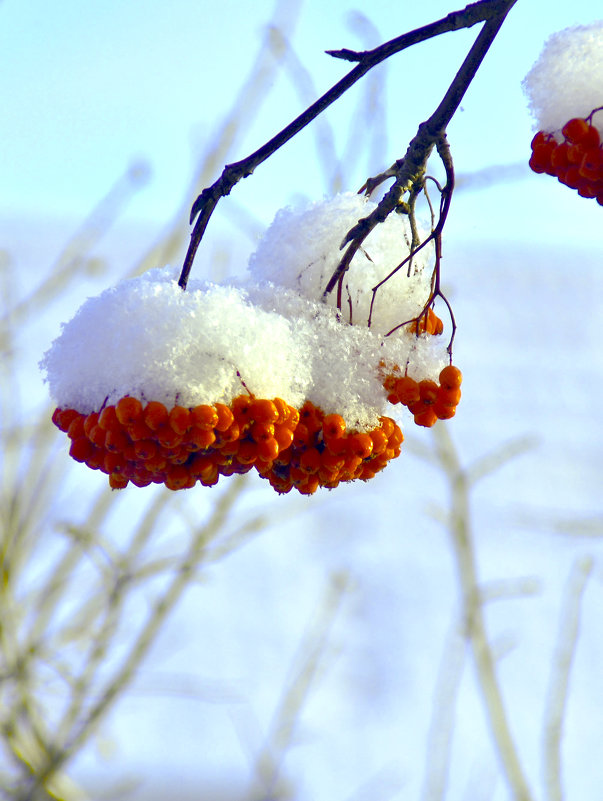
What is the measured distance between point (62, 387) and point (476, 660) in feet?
6.35

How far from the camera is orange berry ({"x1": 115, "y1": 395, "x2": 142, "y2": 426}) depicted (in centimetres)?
92

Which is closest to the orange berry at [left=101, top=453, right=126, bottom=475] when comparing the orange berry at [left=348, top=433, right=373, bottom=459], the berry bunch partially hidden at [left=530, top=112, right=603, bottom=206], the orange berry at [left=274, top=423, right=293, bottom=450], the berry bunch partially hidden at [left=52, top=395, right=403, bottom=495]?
the berry bunch partially hidden at [left=52, top=395, right=403, bottom=495]

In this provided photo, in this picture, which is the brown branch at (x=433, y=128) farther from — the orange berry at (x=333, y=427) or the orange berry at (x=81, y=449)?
the orange berry at (x=81, y=449)

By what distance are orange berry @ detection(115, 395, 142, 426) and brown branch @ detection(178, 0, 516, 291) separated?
24 centimetres

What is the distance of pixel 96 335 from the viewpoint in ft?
3.46

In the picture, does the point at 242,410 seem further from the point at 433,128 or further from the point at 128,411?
the point at 433,128

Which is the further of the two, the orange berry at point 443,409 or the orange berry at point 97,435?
the orange berry at point 443,409

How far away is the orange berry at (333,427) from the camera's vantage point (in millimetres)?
1000

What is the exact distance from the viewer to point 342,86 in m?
0.92

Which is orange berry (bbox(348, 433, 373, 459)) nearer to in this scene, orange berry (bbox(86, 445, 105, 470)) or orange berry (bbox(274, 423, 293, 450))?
orange berry (bbox(274, 423, 293, 450))

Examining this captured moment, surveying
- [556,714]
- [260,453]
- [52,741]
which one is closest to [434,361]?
[260,453]

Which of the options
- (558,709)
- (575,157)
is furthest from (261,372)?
(558,709)

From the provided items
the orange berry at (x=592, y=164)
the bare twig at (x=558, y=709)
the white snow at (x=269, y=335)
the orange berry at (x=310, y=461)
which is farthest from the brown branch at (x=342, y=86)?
the bare twig at (x=558, y=709)

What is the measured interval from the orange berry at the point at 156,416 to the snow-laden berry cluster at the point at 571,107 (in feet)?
2.22
